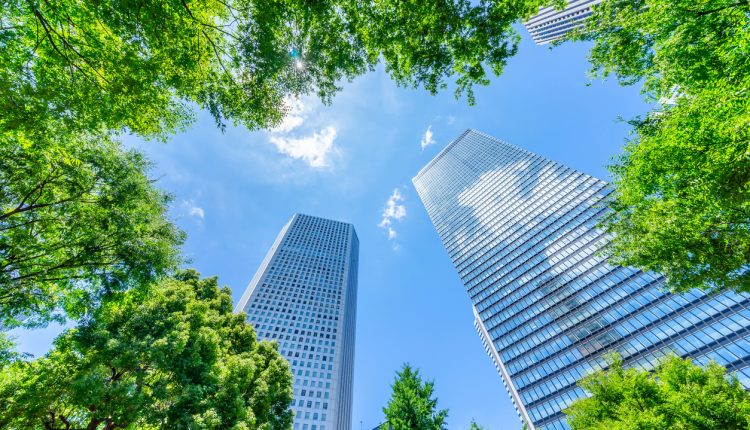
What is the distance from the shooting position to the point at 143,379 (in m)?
10.9

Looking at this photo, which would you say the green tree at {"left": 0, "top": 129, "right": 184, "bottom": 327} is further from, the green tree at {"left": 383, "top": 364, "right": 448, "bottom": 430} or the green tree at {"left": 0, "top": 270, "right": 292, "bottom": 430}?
the green tree at {"left": 383, "top": 364, "right": 448, "bottom": 430}

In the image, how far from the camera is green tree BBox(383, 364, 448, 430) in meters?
9.30

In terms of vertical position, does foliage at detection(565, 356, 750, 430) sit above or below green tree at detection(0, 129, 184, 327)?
below

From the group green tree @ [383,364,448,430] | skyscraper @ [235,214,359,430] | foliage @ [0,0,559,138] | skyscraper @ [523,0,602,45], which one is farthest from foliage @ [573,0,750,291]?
skyscraper @ [523,0,602,45]

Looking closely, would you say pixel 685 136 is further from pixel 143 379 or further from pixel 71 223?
pixel 143 379

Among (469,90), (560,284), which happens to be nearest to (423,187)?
(560,284)

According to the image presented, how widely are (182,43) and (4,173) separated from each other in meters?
6.33

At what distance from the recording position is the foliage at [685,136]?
699 cm

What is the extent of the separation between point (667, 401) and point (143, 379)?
2308 cm

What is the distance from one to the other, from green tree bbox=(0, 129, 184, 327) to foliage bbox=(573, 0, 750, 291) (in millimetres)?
17726

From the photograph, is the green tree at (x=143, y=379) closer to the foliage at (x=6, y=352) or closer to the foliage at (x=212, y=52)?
the foliage at (x=6, y=352)

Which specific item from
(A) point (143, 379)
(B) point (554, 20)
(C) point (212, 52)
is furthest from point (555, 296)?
(B) point (554, 20)

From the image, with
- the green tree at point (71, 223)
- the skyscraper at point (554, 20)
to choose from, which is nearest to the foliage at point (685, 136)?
the green tree at point (71, 223)

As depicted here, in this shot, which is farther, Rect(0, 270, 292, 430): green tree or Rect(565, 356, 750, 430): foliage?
Rect(565, 356, 750, 430): foliage
